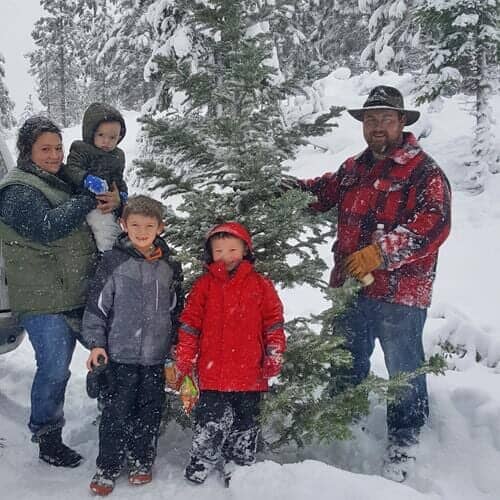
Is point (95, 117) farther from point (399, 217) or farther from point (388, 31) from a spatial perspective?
point (388, 31)

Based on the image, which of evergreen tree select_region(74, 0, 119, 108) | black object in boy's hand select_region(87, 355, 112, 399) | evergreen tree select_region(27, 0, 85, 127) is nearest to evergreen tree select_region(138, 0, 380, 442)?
black object in boy's hand select_region(87, 355, 112, 399)

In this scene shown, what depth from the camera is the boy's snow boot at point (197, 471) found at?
3539mm

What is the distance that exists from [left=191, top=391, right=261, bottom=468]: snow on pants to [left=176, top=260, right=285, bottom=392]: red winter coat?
12 cm

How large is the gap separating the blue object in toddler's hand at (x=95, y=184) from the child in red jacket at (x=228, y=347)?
2.95 feet

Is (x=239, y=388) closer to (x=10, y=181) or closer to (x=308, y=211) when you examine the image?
(x=308, y=211)

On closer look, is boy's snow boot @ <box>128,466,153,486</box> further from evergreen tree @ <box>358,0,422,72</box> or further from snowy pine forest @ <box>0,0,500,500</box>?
evergreen tree @ <box>358,0,422,72</box>

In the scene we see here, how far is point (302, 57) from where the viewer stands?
797 inches

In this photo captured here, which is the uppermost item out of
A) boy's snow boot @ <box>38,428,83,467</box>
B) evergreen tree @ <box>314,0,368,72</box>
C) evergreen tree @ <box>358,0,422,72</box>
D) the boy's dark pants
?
evergreen tree @ <box>314,0,368,72</box>

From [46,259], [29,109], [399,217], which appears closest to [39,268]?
[46,259]

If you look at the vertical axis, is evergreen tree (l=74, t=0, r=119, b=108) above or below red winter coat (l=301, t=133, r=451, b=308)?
above

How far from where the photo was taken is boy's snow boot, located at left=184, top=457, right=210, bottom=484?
354cm

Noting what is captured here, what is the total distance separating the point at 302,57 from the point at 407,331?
59.8ft

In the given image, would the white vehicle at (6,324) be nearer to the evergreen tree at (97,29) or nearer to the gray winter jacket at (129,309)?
the gray winter jacket at (129,309)

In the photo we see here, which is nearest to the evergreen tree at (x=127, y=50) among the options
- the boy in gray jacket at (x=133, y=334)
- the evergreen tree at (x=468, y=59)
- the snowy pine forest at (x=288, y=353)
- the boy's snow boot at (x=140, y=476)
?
the evergreen tree at (x=468, y=59)
